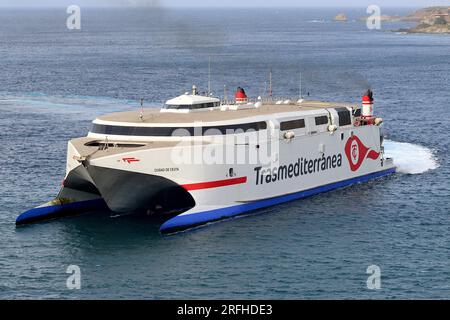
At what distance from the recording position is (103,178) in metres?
52.5

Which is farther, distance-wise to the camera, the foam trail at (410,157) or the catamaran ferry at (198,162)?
the foam trail at (410,157)

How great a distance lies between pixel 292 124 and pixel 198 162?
10015 millimetres

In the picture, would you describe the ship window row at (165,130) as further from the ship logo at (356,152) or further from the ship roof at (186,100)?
the ship logo at (356,152)

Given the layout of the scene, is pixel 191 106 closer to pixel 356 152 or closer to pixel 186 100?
pixel 186 100

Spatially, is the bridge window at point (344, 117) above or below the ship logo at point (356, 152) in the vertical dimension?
above

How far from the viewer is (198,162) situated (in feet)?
174

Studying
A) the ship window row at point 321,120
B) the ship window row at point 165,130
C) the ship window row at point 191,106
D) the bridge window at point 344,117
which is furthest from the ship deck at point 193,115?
the bridge window at point 344,117

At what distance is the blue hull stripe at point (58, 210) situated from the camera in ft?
177

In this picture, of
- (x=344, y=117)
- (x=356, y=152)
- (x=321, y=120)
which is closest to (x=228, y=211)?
(x=321, y=120)

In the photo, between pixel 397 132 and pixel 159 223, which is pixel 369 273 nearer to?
pixel 159 223

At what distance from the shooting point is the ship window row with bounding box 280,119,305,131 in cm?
5975

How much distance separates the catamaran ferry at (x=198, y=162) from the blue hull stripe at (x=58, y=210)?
62 millimetres

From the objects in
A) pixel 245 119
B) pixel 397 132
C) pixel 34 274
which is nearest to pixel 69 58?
pixel 397 132
